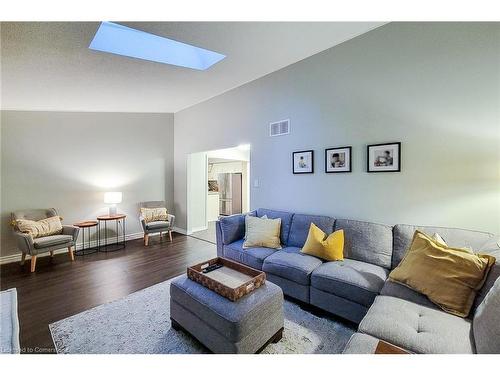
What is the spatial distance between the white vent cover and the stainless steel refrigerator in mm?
4407

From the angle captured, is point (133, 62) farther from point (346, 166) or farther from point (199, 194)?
point (199, 194)

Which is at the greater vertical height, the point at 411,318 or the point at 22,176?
the point at 22,176

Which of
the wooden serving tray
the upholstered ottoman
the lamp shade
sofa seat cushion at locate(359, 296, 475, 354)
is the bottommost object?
the upholstered ottoman

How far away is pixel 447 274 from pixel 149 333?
2287 millimetres

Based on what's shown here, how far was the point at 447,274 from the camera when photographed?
149 cm

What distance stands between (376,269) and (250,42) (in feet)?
8.64

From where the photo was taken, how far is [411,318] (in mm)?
1360

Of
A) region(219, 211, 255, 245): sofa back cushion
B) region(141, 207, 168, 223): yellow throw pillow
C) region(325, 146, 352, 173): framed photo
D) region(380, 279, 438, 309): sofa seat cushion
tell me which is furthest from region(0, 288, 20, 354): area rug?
region(325, 146, 352, 173): framed photo

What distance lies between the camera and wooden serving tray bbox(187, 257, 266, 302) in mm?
1586

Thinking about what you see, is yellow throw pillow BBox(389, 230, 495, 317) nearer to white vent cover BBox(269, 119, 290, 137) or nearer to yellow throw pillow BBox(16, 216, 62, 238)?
white vent cover BBox(269, 119, 290, 137)

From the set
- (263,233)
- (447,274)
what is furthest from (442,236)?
(263,233)
